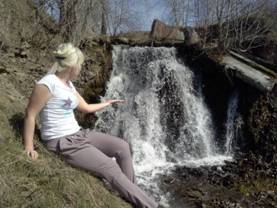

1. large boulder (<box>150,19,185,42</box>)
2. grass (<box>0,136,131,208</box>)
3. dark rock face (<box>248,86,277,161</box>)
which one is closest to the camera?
grass (<box>0,136,131,208</box>)

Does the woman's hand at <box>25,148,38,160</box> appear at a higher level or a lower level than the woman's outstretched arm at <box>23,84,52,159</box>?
lower

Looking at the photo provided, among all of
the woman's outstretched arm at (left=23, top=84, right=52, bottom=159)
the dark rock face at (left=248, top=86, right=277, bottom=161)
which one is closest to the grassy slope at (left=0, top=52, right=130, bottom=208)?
the woman's outstretched arm at (left=23, top=84, right=52, bottom=159)

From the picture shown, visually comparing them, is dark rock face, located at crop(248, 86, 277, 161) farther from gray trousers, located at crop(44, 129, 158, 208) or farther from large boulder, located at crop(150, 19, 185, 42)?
gray trousers, located at crop(44, 129, 158, 208)

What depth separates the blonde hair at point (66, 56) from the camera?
4176 millimetres

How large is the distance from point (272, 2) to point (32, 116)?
14010 millimetres

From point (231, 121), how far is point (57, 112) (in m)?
8.84

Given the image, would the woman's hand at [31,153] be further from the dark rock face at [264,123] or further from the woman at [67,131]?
the dark rock face at [264,123]

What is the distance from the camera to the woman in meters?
4.14

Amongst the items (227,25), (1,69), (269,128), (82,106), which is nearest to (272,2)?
(227,25)

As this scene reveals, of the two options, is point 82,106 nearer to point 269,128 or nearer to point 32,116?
point 32,116

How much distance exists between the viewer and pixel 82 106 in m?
4.62

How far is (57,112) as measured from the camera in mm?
4273

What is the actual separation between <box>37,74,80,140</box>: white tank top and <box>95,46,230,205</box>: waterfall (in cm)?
638

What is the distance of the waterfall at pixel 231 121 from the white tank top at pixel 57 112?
26.9 ft
